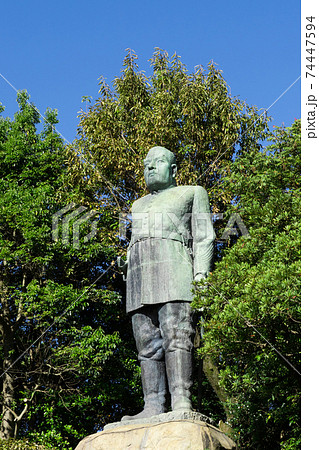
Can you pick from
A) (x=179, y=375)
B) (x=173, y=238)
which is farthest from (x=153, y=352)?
(x=173, y=238)

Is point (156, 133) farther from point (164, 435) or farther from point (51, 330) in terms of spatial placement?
point (164, 435)

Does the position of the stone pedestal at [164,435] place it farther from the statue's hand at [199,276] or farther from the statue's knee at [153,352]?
the statue's hand at [199,276]

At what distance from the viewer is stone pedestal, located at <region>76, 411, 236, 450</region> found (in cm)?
667

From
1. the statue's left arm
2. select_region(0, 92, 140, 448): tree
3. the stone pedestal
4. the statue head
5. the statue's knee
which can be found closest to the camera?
the stone pedestal

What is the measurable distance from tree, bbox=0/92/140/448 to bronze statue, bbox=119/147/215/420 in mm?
6881

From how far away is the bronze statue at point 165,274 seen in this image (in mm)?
7676

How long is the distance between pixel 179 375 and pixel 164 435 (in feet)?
2.92

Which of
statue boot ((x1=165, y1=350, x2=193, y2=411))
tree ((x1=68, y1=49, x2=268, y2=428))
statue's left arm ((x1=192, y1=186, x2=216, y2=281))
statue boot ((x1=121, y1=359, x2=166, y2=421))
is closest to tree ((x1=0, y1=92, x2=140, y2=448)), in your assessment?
tree ((x1=68, y1=49, x2=268, y2=428))

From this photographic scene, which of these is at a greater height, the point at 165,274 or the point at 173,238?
the point at 173,238

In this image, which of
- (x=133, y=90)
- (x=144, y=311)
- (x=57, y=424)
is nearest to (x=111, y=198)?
(x=133, y=90)

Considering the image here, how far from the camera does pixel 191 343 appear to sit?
7777 mm

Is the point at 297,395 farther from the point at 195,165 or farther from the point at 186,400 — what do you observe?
the point at 195,165

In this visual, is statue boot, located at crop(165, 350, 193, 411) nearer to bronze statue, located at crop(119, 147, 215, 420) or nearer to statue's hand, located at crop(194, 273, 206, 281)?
bronze statue, located at crop(119, 147, 215, 420)

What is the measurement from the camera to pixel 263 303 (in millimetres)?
8109
